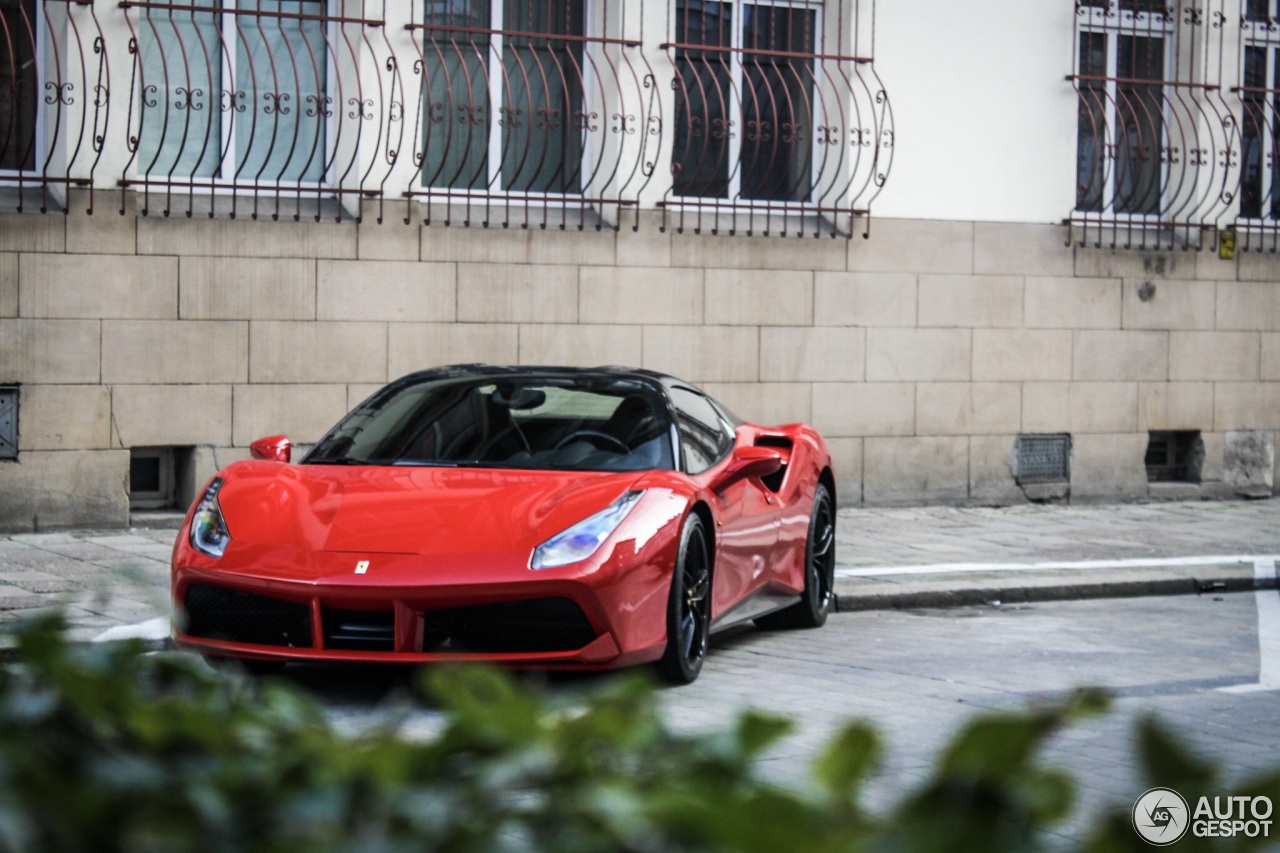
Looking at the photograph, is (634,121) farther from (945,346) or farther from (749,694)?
(749,694)

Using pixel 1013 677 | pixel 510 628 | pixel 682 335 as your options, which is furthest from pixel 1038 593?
pixel 510 628

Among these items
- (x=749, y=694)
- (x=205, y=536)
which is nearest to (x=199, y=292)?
(x=205, y=536)

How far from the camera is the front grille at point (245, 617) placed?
20.7ft

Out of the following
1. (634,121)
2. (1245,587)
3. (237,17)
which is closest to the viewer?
(1245,587)

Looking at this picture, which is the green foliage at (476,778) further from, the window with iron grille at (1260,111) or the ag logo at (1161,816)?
the window with iron grille at (1260,111)

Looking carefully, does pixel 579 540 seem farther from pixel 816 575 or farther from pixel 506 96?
pixel 506 96

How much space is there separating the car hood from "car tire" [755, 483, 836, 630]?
1.83 m

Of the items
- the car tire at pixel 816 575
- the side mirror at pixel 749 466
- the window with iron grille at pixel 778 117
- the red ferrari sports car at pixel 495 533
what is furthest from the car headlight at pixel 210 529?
the window with iron grille at pixel 778 117

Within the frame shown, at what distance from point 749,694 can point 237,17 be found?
24.2 feet

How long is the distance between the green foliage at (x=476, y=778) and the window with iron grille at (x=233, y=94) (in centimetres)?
1046

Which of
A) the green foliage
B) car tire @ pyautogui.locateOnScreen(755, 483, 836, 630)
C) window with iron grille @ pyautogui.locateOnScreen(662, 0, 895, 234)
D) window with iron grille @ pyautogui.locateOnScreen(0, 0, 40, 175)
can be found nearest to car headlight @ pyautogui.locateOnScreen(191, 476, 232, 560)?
car tire @ pyautogui.locateOnScreen(755, 483, 836, 630)

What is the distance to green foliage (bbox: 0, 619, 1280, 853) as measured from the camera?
→ 124 cm

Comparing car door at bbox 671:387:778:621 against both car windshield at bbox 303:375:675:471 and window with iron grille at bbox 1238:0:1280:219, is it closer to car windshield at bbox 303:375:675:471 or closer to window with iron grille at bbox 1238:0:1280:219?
car windshield at bbox 303:375:675:471

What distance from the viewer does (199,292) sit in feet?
38.4
